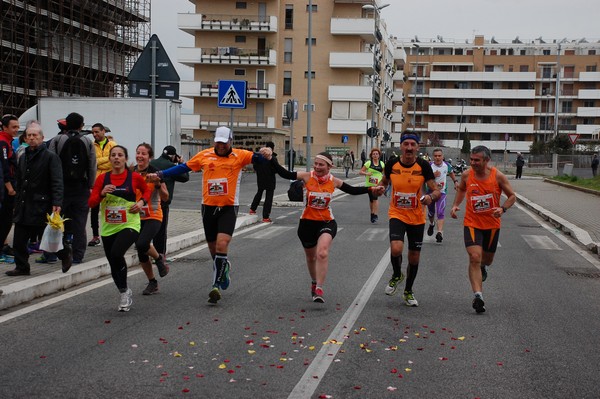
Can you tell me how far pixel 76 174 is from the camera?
10586 mm

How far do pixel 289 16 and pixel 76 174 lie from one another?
67251 mm

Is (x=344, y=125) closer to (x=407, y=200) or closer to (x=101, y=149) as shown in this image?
(x=101, y=149)

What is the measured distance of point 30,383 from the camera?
219 inches

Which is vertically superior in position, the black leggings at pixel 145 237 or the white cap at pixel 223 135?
the white cap at pixel 223 135

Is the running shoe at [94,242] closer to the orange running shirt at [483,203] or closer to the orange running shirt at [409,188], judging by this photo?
the orange running shirt at [409,188]

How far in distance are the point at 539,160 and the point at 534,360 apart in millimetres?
66401

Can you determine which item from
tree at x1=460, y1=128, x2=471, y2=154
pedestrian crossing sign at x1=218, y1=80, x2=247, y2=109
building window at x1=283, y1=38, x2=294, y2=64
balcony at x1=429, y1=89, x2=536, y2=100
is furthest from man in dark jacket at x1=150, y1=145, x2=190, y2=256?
balcony at x1=429, y1=89, x2=536, y2=100

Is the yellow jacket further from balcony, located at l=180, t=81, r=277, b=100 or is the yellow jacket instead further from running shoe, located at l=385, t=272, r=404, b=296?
balcony, located at l=180, t=81, r=277, b=100

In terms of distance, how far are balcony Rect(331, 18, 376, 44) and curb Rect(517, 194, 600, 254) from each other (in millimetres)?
49177

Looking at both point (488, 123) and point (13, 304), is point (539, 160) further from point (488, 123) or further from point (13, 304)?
point (13, 304)

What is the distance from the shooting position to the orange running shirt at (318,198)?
8.97m

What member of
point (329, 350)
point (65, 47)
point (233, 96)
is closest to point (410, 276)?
point (329, 350)

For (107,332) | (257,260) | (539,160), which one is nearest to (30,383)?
(107,332)

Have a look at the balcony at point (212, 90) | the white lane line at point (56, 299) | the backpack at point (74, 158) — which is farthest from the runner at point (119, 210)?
the balcony at point (212, 90)
